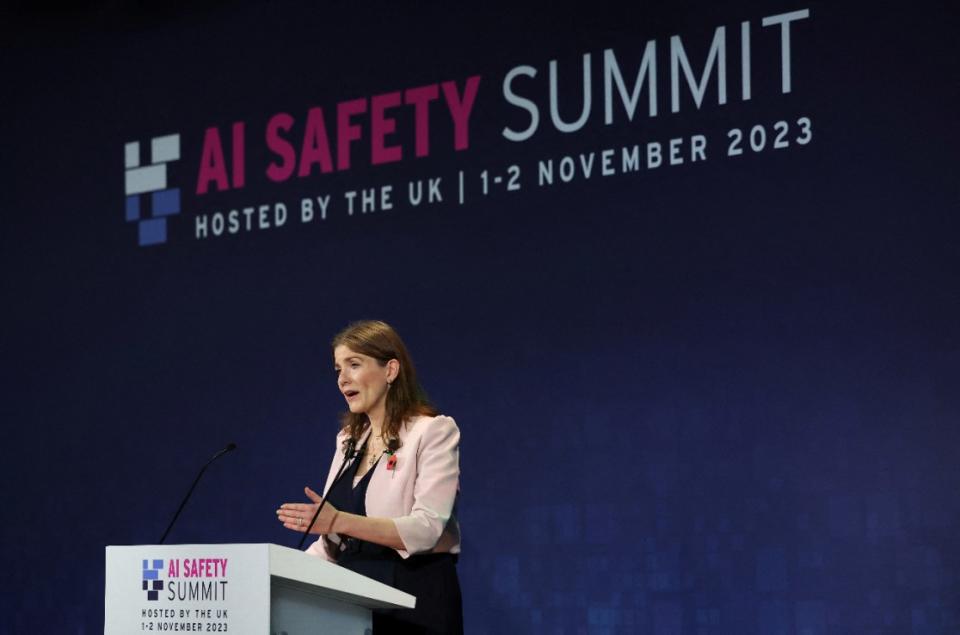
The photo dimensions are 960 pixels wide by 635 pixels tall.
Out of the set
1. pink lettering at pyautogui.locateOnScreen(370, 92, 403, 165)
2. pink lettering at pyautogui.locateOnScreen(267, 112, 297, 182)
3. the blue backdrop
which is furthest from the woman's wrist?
pink lettering at pyautogui.locateOnScreen(267, 112, 297, 182)

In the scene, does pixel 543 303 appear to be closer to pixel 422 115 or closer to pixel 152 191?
pixel 422 115

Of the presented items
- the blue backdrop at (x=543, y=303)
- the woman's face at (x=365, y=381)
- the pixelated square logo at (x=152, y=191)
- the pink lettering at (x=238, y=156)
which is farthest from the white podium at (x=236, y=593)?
the pixelated square logo at (x=152, y=191)

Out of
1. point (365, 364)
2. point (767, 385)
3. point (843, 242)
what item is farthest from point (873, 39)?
point (365, 364)

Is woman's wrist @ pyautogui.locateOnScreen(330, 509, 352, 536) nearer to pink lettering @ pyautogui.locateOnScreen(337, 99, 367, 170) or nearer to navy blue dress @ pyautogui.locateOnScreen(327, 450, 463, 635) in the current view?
navy blue dress @ pyautogui.locateOnScreen(327, 450, 463, 635)

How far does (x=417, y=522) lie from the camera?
3156mm

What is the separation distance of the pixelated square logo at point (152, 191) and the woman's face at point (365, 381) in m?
2.70

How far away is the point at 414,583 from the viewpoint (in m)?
3.21

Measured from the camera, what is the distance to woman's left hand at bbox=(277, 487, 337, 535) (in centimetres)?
301

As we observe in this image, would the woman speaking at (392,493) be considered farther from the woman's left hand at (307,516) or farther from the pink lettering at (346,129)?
the pink lettering at (346,129)

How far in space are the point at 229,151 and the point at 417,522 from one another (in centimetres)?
Answer: 306

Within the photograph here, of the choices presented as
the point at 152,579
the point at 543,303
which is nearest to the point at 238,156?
the point at 543,303

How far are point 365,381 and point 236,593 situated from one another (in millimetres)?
818

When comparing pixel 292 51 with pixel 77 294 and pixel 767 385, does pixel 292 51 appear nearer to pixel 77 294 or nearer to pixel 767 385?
pixel 77 294

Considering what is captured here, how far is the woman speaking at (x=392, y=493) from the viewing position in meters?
3.14
